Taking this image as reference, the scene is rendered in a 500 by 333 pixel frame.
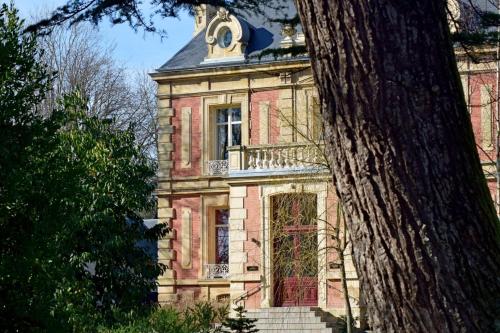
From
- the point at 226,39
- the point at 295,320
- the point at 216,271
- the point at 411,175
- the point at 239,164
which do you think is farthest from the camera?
the point at 226,39

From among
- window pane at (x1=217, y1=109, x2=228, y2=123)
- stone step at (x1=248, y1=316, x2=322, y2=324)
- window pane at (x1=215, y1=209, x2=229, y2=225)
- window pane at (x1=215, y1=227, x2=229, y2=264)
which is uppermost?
window pane at (x1=217, y1=109, x2=228, y2=123)

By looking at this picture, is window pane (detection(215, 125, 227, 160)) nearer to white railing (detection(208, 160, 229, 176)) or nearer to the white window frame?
the white window frame

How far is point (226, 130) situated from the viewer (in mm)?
32969

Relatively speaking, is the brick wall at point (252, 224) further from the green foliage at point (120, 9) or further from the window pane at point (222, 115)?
the green foliage at point (120, 9)

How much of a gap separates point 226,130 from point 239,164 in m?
3.62

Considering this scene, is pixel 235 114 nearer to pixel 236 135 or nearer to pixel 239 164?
pixel 236 135

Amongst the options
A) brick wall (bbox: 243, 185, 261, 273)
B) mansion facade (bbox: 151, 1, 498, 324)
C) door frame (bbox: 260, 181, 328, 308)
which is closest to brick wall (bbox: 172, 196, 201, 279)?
mansion facade (bbox: 151, 1, 498, 324)

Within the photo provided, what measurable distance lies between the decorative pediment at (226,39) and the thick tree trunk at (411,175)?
1144 inches

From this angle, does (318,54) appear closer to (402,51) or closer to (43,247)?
(402,51)

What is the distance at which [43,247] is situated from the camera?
9961mm

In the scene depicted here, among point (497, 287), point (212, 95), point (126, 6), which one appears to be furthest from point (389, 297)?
point (212, 95)

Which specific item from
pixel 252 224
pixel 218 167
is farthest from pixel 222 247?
pixel 252 224

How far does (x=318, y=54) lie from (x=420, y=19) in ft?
1.18

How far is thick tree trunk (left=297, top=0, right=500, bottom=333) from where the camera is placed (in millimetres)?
3199
